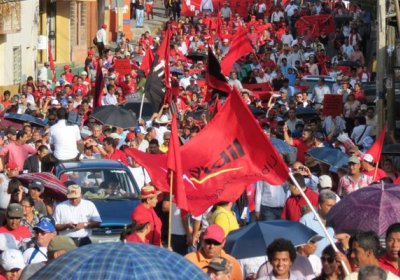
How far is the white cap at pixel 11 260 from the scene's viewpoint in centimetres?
1176

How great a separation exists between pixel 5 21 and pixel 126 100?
9557mm

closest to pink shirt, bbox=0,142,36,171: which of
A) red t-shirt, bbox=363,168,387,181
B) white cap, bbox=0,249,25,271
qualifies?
red t-shirt, bbox=363,168,387,181

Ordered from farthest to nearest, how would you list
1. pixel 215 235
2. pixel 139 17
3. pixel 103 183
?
1. pixel 139 17
2. pixel 103 183
3. pixel 215 235

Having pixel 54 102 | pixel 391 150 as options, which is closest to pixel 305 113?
pixel 54 102

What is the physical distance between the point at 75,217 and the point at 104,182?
2.77 meters

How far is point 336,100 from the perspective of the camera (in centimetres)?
2806

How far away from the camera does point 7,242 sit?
13328 mm

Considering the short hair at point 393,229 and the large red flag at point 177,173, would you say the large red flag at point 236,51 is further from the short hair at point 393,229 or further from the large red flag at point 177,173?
the short hair at point 393,229

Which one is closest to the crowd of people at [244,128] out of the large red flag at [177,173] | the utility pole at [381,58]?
the utility pole at [381,58]

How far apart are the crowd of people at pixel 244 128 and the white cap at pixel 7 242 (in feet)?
0.06

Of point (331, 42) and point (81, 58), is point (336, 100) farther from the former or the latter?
point (81, 58)

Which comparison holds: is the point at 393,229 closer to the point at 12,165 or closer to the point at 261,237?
the point at 261,237

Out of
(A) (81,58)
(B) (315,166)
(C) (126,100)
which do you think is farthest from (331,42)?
(B) (315,166)

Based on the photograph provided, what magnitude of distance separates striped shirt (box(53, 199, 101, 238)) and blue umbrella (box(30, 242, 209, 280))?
8.26 m
